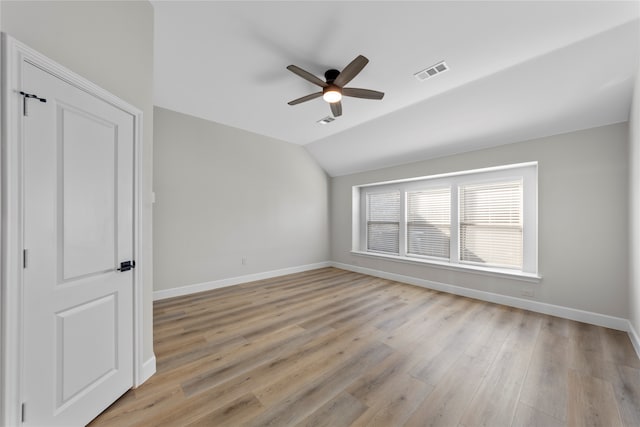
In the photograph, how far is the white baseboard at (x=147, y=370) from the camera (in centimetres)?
184

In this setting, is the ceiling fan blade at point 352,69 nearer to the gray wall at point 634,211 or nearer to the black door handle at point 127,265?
the black door handle at point 127,265

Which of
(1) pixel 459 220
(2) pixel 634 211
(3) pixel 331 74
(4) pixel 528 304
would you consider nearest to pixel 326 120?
(3) pixel 331 74

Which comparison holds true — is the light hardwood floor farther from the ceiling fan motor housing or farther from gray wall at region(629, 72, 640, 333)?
the ceiling fan motor housing

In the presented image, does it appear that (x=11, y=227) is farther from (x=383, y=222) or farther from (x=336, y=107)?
(x=383, y=222)

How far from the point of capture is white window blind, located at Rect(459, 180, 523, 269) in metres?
3.69

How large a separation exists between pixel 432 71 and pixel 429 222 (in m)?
2.99

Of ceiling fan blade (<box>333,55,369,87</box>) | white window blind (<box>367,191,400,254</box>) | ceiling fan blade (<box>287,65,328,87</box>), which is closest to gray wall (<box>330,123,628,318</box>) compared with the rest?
white window blind (<box>367,191,400,254</box>)

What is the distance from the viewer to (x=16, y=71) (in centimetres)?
117

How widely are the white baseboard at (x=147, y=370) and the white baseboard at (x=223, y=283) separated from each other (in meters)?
2.02

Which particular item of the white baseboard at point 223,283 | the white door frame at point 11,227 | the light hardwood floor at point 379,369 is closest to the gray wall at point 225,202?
the white baseboard at point 223,283

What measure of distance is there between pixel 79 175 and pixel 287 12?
1951 millimetres

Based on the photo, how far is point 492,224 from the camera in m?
3.94

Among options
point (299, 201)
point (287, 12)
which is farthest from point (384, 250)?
point (287, 12)

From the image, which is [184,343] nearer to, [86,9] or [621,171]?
[86,9]
